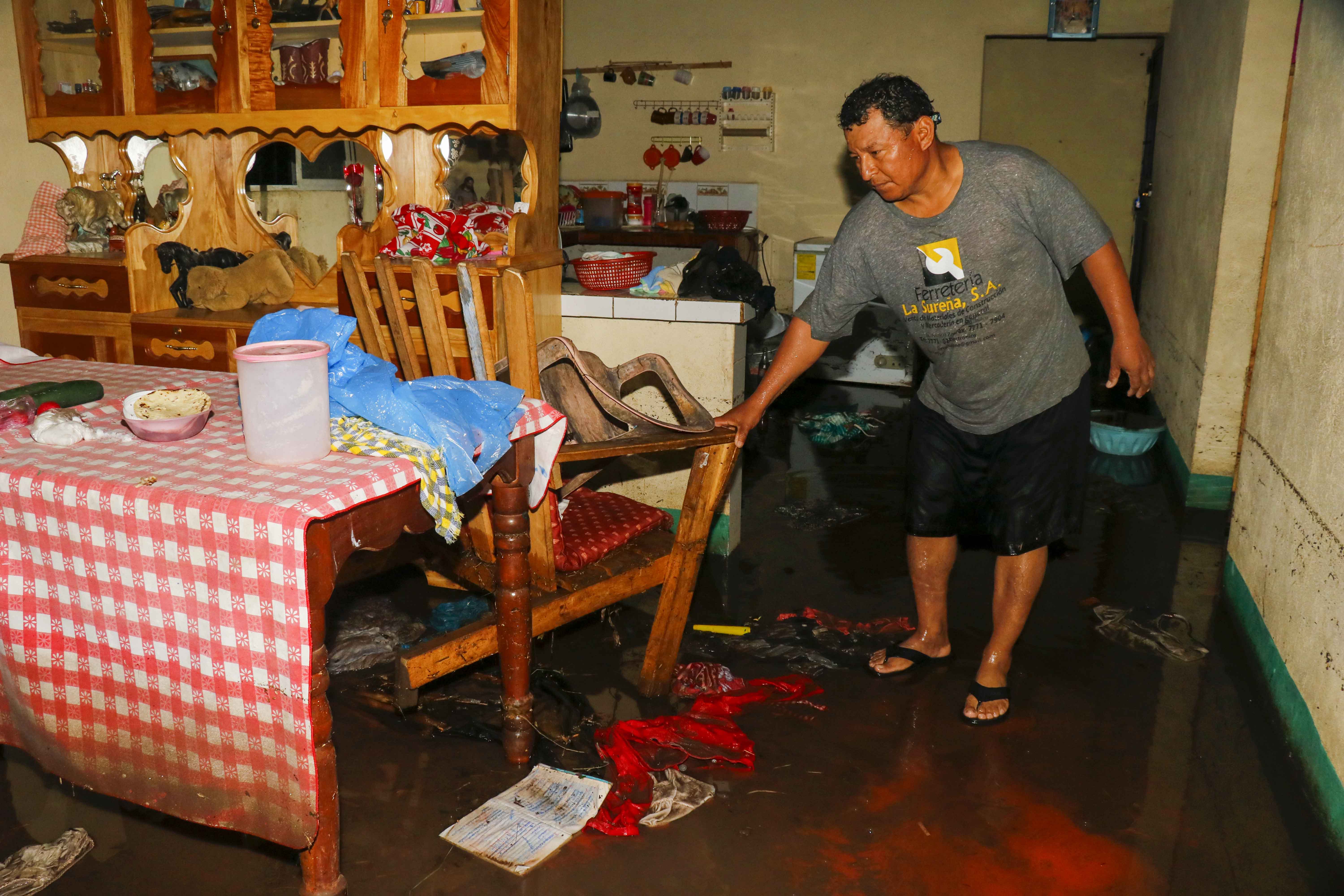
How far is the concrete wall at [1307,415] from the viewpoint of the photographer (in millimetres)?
2385

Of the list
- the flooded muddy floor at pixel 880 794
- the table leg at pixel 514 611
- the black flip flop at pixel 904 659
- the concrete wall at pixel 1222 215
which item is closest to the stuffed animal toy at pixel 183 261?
the flooded muddy floor at pixel 880 794

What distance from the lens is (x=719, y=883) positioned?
6.37 ft

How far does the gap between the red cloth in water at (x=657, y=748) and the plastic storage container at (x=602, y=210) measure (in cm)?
508

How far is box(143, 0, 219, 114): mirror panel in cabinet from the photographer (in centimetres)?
395

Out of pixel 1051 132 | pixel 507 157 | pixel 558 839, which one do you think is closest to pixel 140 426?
pixel 558 839

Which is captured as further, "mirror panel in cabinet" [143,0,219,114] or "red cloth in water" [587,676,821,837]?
"mirror panel in cabinet" [143,0,219,114]

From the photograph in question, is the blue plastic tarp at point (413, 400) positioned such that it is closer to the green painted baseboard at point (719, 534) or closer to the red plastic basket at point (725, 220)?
the green painted baseboard at point (719, 534)

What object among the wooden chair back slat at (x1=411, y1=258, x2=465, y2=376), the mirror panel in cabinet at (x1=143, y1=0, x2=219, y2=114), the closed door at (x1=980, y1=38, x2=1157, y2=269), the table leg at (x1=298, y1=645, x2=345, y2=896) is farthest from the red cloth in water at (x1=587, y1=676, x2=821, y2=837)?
the closed door at (x1=980, y1=38, x2=1157, y2=269)

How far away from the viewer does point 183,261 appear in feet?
13.5

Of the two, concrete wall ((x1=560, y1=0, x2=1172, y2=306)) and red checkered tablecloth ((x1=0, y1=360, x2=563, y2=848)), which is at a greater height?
concrete wall ((x1=560, y1=0, x2=1172, y2=306))

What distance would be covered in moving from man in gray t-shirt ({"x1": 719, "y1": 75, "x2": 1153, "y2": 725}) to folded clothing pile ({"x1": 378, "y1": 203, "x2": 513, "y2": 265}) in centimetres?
166

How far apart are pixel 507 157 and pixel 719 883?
12.5ft

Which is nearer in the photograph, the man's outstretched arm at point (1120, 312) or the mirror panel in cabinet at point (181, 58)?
the man's outstretched arm at point (1120, 312)

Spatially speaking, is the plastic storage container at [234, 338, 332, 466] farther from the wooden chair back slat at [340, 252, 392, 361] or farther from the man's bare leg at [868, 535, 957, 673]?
the man's bare leg at [868, 535, 957, 673]
